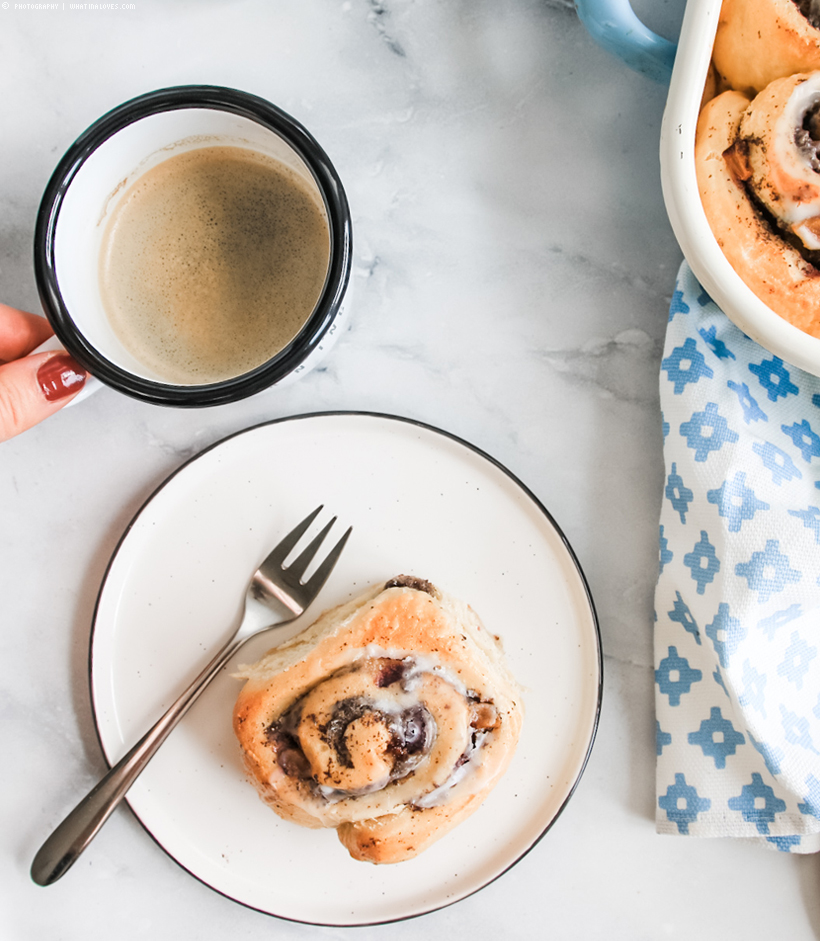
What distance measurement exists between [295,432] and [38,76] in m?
0.71

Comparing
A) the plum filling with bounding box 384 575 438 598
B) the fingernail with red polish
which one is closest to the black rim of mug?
the fingernail with red polish

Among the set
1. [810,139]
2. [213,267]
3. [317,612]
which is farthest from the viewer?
[317,612]

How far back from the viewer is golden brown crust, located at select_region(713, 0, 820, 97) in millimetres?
822

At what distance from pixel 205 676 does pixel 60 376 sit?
49 centimetres

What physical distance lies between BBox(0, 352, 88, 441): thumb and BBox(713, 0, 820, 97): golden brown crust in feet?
3.07

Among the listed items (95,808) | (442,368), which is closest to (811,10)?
(442,368)

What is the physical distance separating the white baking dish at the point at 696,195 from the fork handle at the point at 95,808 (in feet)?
3.08

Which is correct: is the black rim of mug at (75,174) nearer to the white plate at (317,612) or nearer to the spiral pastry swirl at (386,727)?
the white plate at (317,612)

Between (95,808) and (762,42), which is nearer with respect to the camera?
(762,42)

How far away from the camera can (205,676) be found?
1.06 metres

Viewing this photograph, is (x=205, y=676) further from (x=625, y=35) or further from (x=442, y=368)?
(x=625, y=35)

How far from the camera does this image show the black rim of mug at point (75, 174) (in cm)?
84

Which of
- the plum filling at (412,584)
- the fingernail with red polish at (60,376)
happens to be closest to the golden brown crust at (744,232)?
the plum filling at (412,584)

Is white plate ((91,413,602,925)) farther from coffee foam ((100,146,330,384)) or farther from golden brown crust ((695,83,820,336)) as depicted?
golden brown crust ((695,83,820,336))
